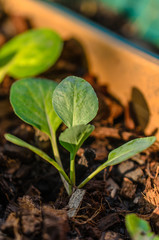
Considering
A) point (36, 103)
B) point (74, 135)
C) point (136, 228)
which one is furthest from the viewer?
point (36, 103)

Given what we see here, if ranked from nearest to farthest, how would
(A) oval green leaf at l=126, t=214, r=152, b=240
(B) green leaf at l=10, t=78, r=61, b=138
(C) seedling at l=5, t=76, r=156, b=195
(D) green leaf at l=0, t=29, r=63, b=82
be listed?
(A) oval green leaf at l=126, t=214, r=152, b=240 → (C) seedling at l=5, t=76, r=156, b=195 → (B) green leaf at l=10, t=78, r=61, b=138 → (D) green leaf at l=0, t=29, r=63, b=82

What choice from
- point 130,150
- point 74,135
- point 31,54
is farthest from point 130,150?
point 31,54

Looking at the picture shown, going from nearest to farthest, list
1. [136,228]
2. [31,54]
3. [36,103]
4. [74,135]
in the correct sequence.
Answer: [136,228] < [74,135] < [36,103] < [31,54]

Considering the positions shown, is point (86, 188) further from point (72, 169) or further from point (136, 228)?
point (136, 228)

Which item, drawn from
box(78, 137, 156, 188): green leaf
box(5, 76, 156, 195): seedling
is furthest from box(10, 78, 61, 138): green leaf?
box(78, 137, 156, 188): green leaf

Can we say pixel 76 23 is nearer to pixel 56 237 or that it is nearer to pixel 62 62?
pixel 62 62

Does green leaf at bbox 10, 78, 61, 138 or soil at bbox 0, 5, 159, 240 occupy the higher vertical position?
green leaf at bbox 10, 78, 61, 138

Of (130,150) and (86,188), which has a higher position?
(130,150)

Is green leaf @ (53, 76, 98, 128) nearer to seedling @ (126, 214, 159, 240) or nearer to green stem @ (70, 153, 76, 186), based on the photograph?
green stem @ (70, 153, 76, 186)
